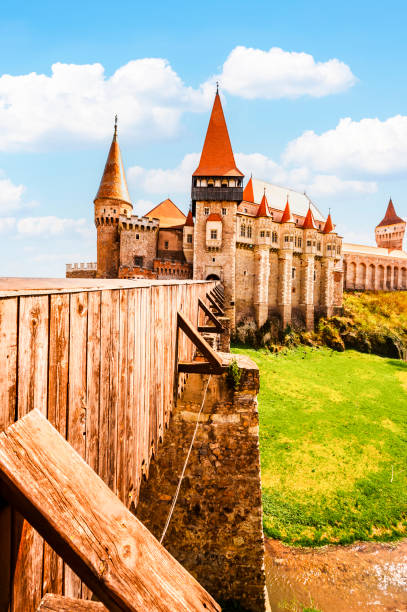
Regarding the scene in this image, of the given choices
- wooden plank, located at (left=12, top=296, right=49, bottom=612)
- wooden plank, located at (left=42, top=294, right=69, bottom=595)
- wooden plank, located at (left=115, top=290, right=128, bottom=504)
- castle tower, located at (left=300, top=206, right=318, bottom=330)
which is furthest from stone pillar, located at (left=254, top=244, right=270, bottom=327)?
wooden plank, located at (left=12, top=296, right=49, bottom=612)

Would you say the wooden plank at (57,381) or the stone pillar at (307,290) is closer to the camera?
the wooden plank at (57,381)

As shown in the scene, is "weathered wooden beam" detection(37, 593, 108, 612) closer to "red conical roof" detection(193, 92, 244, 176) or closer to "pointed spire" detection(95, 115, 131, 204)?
"red conical roof" detection(193, 92, 244, 176)

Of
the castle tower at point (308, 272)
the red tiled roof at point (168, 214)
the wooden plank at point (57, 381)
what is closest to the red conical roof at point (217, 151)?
the red tiled roof at point (168, 214)

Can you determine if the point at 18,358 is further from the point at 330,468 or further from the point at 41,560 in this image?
the point at 330,468

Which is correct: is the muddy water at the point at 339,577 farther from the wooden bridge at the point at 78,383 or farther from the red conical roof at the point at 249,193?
the red conical roof at the point at 249,193

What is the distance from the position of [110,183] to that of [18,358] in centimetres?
3537

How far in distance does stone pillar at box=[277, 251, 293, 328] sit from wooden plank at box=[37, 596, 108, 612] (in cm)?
3395

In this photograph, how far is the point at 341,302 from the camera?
132 feet

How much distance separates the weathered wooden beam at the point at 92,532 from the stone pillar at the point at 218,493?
4.58 meters

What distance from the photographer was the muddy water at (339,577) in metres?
7.91

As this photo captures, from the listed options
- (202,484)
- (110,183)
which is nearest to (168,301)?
(202,484)

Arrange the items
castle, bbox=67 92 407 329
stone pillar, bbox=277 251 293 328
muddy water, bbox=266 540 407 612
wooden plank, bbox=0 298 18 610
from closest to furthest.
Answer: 1. wooden plank, bbox=0 298 18 610
2. muddy water, bbox=266 540 407 612
3. castle, bbox=67 92 407 329
4. stone pillar, bbox=277 251 293 328

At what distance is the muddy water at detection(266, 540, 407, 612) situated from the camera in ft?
26.0

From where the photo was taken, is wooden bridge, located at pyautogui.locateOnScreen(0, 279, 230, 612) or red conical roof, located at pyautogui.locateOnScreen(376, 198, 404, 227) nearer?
wooden bridge, located at pyautogui.locateOnScreen(0, 279, 230, 612)
